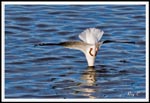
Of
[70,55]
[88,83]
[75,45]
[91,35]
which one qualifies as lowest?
[88,83]

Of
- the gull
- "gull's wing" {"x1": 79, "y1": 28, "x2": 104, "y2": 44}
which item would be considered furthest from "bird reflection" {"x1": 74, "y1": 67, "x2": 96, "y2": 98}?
"gull's wing" {"x1": 79, "y1": 28, "x2": 104, "y2": 44}

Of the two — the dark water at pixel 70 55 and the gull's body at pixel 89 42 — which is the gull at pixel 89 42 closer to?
the gull's body at pixel 89 42

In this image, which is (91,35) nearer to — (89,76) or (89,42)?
(89,42)

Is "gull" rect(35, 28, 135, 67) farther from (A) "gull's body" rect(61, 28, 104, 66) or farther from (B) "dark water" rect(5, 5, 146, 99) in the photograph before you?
(B) "dark water" rect(5, 5, 146, 99)

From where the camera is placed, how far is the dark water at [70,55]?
8.21 meters

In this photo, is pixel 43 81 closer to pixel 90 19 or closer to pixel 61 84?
pixel 61 84

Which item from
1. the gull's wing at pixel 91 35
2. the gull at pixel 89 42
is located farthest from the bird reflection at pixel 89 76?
the gull's wing at pixel 91 35

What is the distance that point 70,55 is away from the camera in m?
9.63

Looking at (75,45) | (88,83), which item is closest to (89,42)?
(75,45)

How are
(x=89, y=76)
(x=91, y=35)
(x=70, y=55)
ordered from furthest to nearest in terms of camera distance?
(x=70, y=55) < (x=89, y=76) < (x=91, y=35)

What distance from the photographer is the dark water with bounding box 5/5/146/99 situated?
8.21 meters

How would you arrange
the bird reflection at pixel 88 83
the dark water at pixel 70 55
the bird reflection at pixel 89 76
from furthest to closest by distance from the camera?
the bird reflection at pixel 89 76
the dark water at pixel 70 55
the bird reflection at pixel 88 83

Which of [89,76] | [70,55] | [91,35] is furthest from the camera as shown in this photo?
[70,55]

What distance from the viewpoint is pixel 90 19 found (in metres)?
11.4
